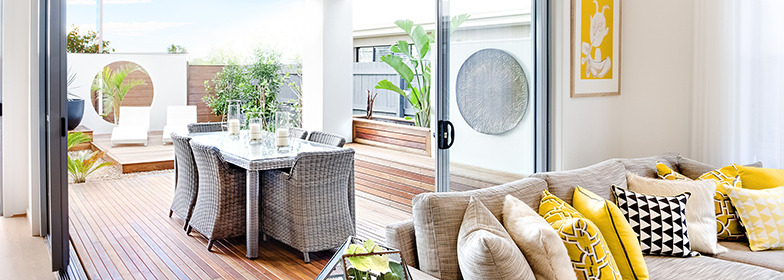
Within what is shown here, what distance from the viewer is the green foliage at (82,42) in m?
10.6

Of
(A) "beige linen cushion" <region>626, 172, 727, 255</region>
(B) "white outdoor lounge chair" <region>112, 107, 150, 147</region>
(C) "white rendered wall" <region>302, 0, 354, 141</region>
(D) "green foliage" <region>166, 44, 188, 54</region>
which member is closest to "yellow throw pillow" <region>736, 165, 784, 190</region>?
(A) "beige linen cushion" <region>626, 172, 727, 255</region>

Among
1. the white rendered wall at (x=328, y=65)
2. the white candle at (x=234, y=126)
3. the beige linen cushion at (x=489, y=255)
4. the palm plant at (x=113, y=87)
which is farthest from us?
the palm plant at (x=113, y=87)

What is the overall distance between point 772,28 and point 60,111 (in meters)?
4.01

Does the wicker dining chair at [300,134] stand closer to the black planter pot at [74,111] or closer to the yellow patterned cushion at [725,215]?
the yellow patterned cushion at [725,215]

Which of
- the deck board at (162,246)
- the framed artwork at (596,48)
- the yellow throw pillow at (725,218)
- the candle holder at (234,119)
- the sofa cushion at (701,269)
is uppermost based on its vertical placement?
the framed artwork at (596,48)

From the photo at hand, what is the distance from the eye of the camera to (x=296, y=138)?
468cm

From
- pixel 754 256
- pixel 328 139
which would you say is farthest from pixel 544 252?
pixel 328 139

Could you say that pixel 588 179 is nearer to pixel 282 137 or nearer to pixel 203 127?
pixel 282 137

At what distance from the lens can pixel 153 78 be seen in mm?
10984

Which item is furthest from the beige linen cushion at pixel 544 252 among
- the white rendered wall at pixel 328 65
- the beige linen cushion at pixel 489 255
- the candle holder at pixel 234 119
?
the white rendered wall at pixel 328 65

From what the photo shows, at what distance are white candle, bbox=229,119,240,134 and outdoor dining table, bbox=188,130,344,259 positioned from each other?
0.31 metres

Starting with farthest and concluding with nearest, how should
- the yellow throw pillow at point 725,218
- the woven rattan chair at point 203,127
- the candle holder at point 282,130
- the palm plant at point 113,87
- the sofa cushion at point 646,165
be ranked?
the palm plant at point 113,87
the woven rattan chair at point 203,127
the candle holder at point 282,130
the sofa cushion at point 646,165
the yellow throw pillow at point 725,218

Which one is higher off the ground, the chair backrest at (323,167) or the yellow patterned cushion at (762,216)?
the chair backrest at (323,167)

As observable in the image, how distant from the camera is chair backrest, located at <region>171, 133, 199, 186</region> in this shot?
4039 mm
